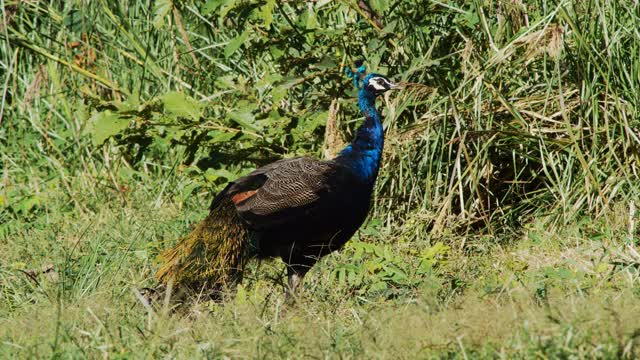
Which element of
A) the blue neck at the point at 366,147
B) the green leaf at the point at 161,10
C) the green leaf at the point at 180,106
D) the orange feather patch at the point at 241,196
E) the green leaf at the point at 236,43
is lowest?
the orange feather patch at the point at 241,196

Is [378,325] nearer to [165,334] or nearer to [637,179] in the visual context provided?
[165,334]

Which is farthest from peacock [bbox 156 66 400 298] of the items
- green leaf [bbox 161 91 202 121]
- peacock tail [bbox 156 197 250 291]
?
green leaf [bbox 161 91 202 121]

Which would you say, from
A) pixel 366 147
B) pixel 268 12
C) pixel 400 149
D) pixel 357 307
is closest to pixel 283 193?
pixel 366 147

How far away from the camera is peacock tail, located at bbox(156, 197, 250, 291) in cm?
→ 470

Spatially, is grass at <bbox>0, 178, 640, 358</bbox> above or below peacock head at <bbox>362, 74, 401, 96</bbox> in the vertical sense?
below

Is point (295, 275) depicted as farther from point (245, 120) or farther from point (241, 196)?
point (245, 120)

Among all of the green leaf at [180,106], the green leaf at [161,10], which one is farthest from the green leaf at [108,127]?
the green leaf at [161,10]

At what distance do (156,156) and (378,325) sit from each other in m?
3.88

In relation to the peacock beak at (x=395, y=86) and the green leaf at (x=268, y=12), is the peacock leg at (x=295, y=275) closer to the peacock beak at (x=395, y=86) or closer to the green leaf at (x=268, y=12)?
the peacock beak at (x=395, y=86)

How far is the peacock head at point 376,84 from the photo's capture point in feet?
17.4

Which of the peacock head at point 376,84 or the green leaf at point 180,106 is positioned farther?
the green leaf at point 180,106

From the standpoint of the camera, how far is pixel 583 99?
17.8 ft

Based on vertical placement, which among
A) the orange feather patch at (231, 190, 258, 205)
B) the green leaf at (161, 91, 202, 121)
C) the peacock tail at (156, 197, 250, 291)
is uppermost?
the green leaf at (161, 91, 202, 121)

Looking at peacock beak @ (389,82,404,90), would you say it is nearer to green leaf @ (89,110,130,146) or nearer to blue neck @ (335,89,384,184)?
blue neck @ (335,89,384,184)
